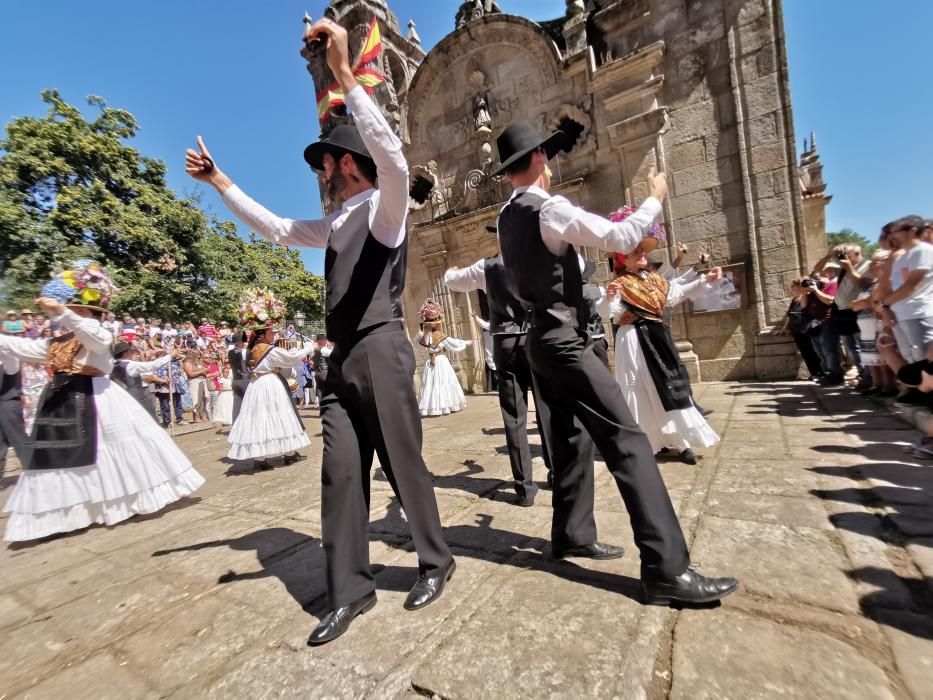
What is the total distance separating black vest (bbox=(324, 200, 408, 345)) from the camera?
188cm

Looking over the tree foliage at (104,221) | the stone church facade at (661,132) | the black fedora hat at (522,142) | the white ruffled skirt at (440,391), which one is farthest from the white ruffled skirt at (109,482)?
the tree foliage at (104,221)

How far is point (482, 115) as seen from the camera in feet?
31.9

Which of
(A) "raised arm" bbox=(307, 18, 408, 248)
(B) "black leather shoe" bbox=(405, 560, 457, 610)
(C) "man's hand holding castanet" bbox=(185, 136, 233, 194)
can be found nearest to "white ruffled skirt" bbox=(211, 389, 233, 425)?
(C) "man's hand holding castanet" bbox=(185, 136, 233, 194)

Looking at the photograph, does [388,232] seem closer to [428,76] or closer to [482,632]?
[482,632]

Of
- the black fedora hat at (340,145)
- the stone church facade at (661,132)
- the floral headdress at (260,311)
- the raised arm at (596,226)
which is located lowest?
the raised arm at (596,226)

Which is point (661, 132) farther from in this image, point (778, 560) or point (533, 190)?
point (778, 560)

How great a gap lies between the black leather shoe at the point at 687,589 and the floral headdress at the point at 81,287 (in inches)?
171

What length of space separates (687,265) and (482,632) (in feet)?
25.3

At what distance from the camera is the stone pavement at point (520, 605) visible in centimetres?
136

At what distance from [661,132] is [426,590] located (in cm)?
836

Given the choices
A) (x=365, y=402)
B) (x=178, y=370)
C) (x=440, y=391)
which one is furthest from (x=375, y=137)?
(x=178, y=370)

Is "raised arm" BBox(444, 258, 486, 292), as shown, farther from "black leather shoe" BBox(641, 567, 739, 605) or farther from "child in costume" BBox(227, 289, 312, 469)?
"child in costume" BBox(227, 289, 312, 469)

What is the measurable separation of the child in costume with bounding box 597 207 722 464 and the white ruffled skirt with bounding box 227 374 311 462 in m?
3.72

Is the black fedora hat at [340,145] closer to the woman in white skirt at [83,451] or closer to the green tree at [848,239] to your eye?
the woman in white skirt at [83,451]
